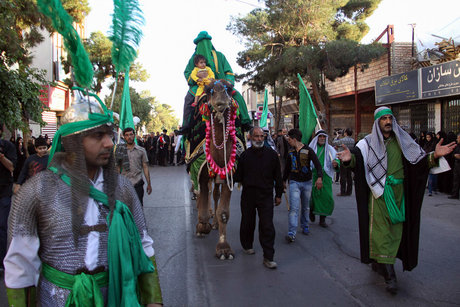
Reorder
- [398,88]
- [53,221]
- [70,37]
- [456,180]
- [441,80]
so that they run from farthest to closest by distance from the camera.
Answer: [398,88] → [441,80] → [456,180] → [70,37] → [53,221]

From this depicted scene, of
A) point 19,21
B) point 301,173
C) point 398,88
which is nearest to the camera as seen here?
point 301,173

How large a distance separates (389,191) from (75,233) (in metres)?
3.86

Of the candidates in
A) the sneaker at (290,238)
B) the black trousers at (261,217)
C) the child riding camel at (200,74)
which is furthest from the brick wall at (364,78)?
the black trousers at (261,217)

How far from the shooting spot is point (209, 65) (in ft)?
24.7

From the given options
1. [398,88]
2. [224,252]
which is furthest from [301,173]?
[398,88]

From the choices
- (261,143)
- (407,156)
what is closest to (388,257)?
(407,156)

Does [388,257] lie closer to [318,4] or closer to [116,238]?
[116,238]

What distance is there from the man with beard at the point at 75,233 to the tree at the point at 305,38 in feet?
59.9

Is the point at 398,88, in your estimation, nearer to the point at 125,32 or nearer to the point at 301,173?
the point at 301,173

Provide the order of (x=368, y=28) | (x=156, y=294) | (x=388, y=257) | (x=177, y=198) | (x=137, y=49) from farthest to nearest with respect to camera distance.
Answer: (x=368, y=28), (x=177, y=198), (x=388, y=257), (x=137, y=49), (x=156, y=294)

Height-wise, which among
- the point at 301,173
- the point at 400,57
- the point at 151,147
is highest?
the point at 400,57

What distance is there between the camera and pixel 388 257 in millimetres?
4602

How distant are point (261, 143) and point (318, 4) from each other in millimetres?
16204

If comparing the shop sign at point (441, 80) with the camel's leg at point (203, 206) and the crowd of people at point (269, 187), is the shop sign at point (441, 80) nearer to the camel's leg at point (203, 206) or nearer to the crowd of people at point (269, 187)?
the crowd of people at point (269, 187)
